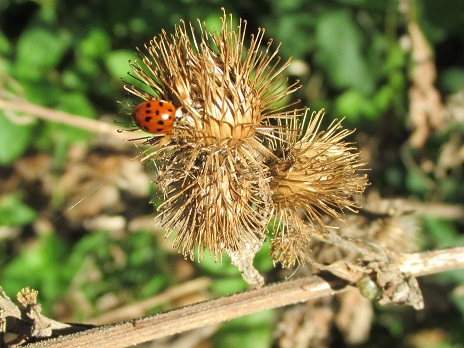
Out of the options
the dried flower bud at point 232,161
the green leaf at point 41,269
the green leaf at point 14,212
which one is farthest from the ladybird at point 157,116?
the green leaf at point 14,212

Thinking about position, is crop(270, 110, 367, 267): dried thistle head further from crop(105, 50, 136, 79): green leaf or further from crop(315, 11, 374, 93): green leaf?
crop(105, 50, 136, 79): green leaf

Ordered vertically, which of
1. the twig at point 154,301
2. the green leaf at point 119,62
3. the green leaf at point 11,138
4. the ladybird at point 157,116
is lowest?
the twig at point 154,301

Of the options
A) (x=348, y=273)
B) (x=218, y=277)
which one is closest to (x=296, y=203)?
(x=348, y=273)

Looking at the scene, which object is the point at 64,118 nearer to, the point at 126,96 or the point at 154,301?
the point at 126,96

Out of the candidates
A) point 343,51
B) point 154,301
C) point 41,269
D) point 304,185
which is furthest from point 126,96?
point 304,185

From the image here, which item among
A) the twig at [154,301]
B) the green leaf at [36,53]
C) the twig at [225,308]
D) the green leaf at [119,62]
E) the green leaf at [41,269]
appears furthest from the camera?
the green leaf at [36,53]

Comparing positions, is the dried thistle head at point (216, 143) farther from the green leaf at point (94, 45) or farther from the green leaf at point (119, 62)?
the green leaf at point (94, 45)

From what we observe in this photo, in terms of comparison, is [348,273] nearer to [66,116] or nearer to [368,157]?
[368,157]
